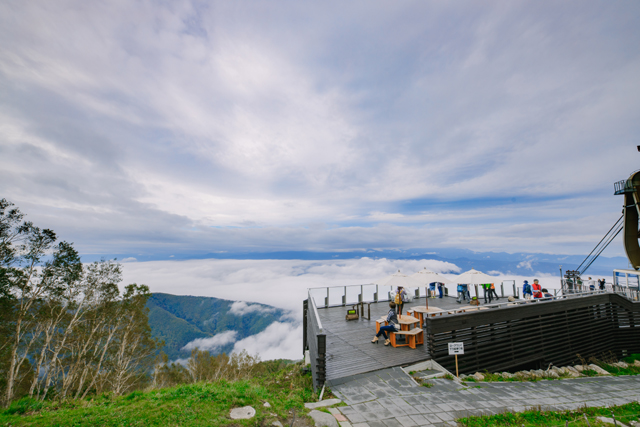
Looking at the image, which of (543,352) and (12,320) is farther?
(12,320)

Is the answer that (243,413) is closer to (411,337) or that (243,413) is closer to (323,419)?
(323,419)

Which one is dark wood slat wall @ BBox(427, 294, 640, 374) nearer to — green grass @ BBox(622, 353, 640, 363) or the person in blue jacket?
green grass @ BBox(622, 353, 640, 363)

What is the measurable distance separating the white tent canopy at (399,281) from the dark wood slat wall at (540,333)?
2.92m

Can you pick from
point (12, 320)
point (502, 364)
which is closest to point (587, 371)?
point (502, 364)

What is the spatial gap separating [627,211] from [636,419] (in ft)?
71.6

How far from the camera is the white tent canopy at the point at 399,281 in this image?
11805 mm

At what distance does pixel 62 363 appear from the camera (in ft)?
77.1

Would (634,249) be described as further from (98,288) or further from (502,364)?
(98,288)

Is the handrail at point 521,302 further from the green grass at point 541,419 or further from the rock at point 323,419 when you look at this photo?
the rock at point 323,419

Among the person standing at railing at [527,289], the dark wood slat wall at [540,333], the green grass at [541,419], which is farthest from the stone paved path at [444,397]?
the person standing at railing at [527,289]

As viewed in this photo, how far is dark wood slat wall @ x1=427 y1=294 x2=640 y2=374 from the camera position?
8805mm

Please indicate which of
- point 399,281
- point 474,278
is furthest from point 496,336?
point 399,281

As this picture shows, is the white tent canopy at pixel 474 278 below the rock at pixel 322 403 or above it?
above

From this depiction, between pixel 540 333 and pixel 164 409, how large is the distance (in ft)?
43.8
